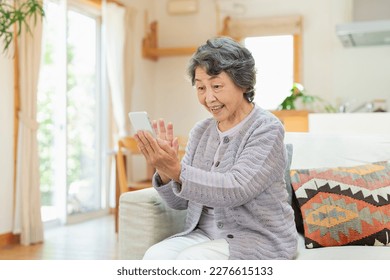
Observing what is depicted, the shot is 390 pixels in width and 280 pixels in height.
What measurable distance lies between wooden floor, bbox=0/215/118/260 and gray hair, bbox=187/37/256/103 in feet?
7.49

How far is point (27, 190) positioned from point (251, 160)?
10.1 ft

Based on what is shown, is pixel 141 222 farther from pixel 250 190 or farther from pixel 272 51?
pixel 272 51

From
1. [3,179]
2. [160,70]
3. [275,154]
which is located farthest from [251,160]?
[160,70]

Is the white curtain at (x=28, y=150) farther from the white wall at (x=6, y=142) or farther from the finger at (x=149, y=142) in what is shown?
the finger at (x=149, y=142)

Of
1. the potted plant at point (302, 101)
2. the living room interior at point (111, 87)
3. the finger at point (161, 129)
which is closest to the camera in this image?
the finger at point (161, 129)

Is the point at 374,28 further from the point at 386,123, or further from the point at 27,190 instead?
the point at 27,190

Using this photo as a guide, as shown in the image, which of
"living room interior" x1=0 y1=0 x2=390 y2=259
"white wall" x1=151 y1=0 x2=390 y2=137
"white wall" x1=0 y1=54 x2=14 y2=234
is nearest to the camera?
"white wall" x1=0 y1=54 x2=14 y2=234

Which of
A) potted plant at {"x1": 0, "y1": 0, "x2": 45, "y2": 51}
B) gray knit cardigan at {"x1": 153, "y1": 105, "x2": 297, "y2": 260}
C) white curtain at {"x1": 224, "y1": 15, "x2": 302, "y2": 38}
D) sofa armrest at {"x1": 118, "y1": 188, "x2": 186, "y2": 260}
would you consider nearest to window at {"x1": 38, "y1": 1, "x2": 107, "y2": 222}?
potted plant at {"x1": 0, "y1": 0, "x2": 45, "y2": 51}

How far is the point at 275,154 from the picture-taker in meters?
1.61

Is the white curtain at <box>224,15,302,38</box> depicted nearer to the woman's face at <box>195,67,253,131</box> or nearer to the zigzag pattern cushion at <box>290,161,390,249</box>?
the zigzag pattern cushion at <box>290,161,390,249</box>

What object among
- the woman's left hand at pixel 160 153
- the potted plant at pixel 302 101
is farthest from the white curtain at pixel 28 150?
the woman's left hand at pixel 160 153

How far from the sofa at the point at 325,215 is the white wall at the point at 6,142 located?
2.56 meters

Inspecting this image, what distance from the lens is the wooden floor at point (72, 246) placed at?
3.72 meters

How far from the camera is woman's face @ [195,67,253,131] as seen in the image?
64.9 inches
